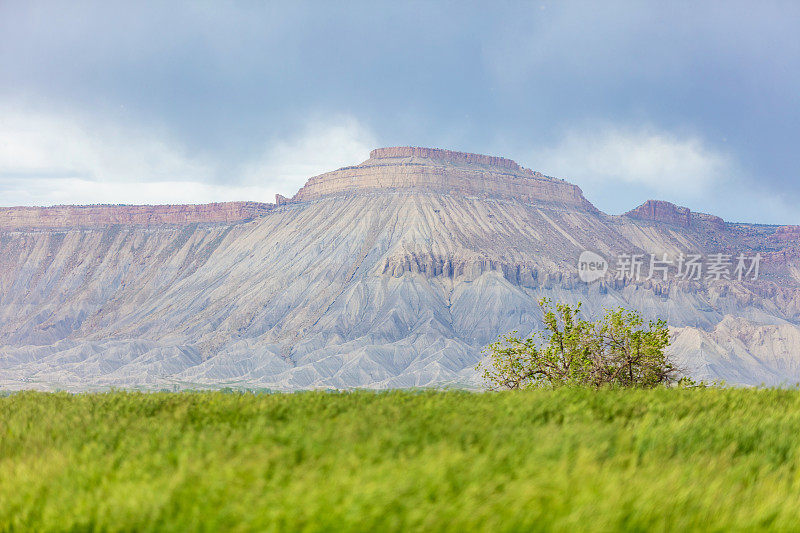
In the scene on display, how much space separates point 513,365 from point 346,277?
17453cm

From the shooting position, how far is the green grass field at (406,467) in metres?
5.06

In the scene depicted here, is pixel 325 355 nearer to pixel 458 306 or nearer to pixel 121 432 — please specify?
pixel 458 306

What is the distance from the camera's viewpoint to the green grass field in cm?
506

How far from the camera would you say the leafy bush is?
1869 centimetres

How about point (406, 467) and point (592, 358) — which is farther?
point (592, 358)

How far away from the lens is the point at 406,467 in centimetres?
586

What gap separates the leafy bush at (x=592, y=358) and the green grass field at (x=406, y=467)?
354 inches

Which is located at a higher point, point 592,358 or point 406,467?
point 406,467

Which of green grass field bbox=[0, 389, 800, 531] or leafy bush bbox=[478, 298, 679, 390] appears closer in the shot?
green grass field bbox=[0, 389, 800, 531]

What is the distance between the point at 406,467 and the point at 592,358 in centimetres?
1457

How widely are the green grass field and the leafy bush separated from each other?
8986mm

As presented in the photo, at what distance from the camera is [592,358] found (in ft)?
63.8

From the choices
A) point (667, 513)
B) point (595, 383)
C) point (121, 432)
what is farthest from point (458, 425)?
point (595, 383)

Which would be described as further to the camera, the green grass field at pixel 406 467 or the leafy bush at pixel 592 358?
the leafy bush at pixel 592 358
